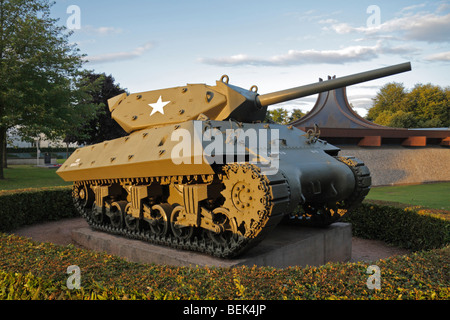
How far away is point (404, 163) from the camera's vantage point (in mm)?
21469

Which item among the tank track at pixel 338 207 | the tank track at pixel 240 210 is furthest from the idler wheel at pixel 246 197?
the tank track at pixel 338 207

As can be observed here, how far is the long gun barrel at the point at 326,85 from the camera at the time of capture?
21.3ft

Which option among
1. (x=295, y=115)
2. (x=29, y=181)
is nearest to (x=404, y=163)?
(x=29, y=181)

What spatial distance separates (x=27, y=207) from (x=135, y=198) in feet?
17.4

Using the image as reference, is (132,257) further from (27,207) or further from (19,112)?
(19,112)

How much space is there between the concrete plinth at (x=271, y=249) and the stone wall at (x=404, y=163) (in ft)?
38.7

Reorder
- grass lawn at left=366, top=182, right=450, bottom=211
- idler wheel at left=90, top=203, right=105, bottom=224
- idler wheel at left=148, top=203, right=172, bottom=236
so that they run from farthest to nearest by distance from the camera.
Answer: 1. grass lawn at left=366, top=182, right=450, bottom=211
2. idler wheel at left=90, top=203, right=105, bottom=224
3. idler wheel at left=148, top=203, right=172, bottom=236

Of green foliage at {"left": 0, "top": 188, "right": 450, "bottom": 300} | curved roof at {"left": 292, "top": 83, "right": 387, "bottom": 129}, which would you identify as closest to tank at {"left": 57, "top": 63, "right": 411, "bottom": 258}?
green foliage at {"left": 0, "top": 188, "right": 450, "bottom": 300}

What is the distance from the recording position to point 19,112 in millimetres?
19141

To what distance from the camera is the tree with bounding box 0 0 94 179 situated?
1894 cm

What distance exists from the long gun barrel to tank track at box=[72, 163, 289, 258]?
2.24 metres

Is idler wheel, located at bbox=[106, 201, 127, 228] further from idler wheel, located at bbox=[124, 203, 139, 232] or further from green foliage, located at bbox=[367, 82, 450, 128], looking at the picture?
green foliage, located at bbox=[367, 82, 450, 128]

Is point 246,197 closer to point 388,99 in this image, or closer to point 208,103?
point 208,103
